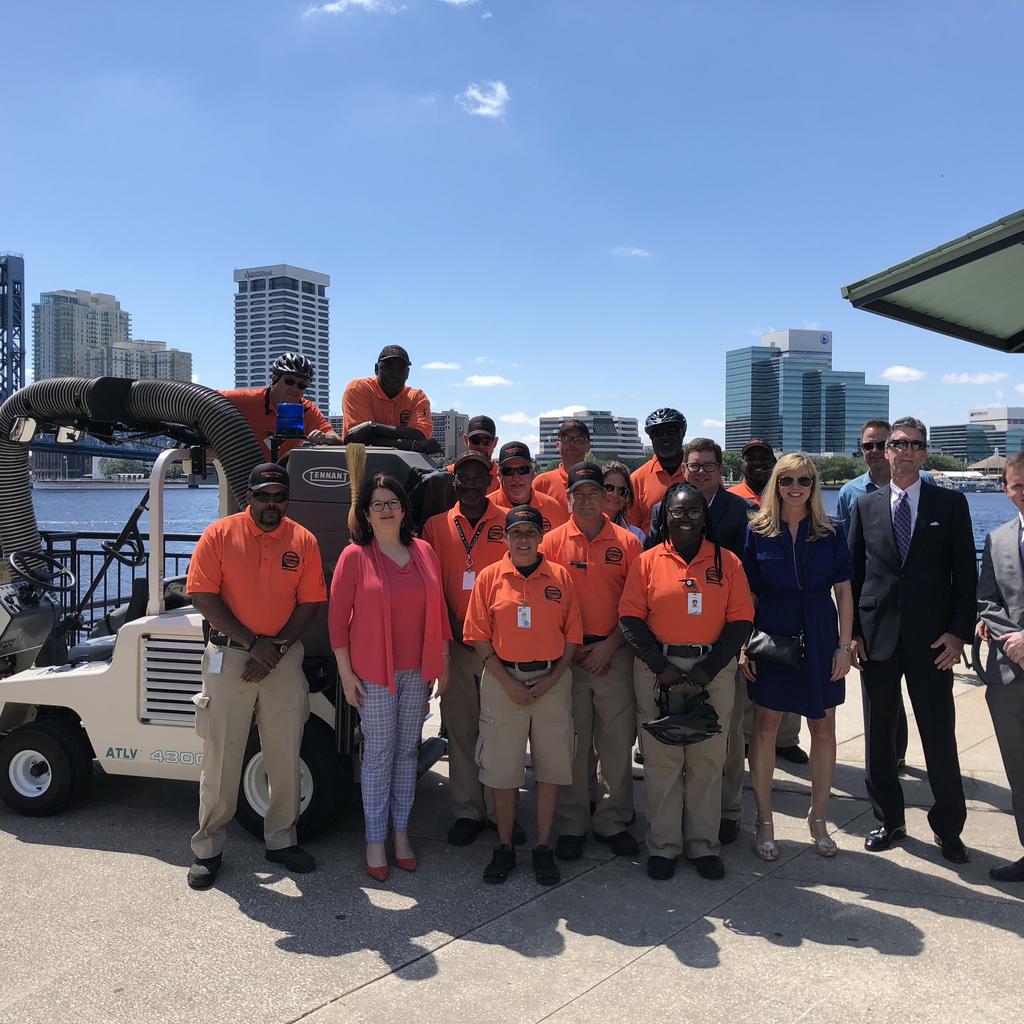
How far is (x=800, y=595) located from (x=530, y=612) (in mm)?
1387

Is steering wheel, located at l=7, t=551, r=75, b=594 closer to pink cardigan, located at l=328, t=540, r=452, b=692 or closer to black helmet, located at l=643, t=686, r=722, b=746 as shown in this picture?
pink cardigan, located at l=328, t=540, r=452, b=692

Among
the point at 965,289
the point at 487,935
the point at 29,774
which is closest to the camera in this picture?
the point at 487,935

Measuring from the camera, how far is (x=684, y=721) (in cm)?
405

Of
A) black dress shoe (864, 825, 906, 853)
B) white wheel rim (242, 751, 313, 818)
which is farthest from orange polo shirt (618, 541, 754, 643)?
white wheel rim (242, 751, 313, 818)

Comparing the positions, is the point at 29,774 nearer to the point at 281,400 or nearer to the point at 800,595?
the point at 281,400

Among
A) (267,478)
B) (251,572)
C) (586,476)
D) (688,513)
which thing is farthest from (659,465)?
(251,572)

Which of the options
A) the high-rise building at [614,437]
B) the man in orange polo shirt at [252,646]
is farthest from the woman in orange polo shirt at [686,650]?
the high-rise building at [614,437]

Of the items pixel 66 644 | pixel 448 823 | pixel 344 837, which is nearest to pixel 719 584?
pixel 448 823

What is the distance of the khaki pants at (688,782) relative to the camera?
168 inches

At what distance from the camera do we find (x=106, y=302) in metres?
158

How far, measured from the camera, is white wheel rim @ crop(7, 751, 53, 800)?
4.90 m

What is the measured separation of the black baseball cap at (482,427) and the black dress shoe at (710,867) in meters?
3.29

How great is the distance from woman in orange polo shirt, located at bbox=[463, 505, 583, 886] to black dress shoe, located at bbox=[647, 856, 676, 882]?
0.47 meters

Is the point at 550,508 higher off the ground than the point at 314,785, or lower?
higher
